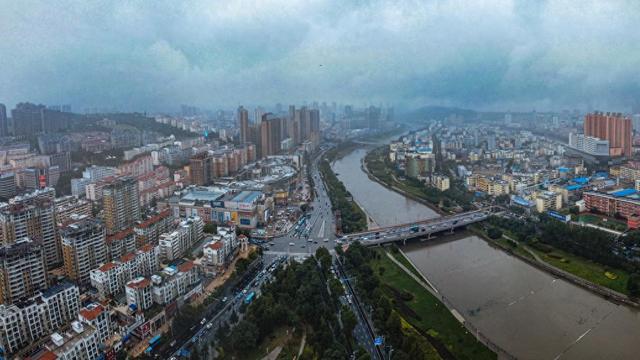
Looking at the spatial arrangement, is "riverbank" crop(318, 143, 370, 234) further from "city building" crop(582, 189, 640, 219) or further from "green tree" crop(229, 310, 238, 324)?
"city building" crop(582, 189, 640, 219)

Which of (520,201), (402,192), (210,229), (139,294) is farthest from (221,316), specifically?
(402,192)

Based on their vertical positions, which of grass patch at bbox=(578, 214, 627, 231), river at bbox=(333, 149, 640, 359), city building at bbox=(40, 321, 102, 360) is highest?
grass patch at bbox=(578, 214, 627, 231)

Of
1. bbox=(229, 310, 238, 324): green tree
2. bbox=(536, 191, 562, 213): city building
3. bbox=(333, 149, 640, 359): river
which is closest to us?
bbox=(333, 149, 640, 359): river

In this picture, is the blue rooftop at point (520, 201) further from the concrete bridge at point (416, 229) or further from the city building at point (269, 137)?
the city building at point (269, 137)

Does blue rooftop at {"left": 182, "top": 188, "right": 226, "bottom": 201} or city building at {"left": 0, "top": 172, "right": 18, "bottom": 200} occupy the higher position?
city building at {"left": 0, "top": 172, "right": 18, "bottom": 200}

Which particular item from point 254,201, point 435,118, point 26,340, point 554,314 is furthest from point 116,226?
point 435,118

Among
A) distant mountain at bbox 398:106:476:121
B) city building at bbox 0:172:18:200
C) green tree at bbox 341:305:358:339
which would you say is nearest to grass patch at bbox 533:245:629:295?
green tree at bbox 341:305:358:339

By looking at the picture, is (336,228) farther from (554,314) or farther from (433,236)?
(554,314)
